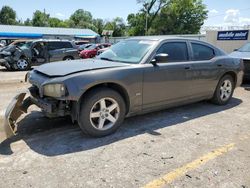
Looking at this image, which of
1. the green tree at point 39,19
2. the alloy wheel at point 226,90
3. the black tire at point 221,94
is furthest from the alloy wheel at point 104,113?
the green tree at point 39,19

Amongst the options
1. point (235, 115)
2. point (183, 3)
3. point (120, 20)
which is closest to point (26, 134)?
point (235, 115)

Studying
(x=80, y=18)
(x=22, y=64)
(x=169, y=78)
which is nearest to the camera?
(x=169, y=78)

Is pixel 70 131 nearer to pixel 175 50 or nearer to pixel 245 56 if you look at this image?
pixel 175 50

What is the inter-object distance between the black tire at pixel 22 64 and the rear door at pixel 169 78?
10960 mm

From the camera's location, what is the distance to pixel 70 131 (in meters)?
4.47

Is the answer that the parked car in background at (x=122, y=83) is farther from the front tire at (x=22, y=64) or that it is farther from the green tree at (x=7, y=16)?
the green tree at (x=7, y=16)

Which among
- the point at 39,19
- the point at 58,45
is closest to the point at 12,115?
the point at 58,45

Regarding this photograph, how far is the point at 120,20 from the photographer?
9000 centimetres

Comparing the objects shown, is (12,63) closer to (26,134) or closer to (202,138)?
(26,134)

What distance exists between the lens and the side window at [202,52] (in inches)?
220

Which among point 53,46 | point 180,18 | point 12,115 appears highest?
point 180,18

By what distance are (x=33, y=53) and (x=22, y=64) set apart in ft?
2.83

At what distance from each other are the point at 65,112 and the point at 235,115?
369cm

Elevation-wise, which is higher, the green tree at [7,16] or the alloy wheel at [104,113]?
the green tree at [7,16]
